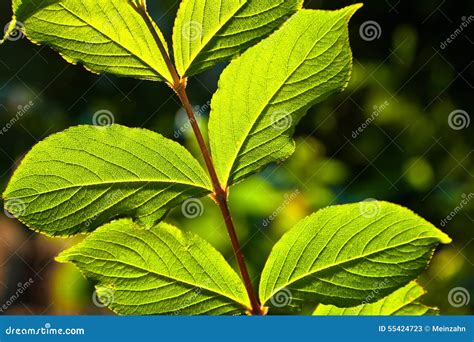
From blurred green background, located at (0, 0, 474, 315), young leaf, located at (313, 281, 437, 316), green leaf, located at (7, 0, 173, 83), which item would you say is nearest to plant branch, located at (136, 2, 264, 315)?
green leaf, located at (7, 0, 173, 83)

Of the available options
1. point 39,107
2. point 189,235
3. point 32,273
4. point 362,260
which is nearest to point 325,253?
point 362,260

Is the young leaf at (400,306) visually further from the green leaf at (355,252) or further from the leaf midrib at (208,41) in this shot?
the leaf midrib at (208,41)

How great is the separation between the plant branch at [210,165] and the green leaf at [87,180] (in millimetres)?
48

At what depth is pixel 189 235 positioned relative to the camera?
2.45ft

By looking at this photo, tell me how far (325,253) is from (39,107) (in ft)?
5.67

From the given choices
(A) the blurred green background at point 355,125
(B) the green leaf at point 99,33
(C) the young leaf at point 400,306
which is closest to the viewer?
(B) the green leaf at point 99,33

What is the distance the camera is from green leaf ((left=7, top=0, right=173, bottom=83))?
67 cm

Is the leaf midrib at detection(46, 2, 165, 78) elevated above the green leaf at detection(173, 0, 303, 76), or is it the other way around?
the green leaf at detection(173, 0, 303, 76)

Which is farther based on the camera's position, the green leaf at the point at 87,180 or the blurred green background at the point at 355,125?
the blurred green background at the point at 355,125

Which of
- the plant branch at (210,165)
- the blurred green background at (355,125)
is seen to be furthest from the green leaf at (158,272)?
the blurred green background at (355,125)

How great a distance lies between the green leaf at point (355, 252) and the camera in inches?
29.2

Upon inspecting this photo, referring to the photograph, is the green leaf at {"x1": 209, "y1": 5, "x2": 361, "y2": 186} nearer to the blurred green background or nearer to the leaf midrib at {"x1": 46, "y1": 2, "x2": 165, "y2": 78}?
the leaf midrib at {"x1": 46, "y1": 2, "x2": 165, "y2": 78}

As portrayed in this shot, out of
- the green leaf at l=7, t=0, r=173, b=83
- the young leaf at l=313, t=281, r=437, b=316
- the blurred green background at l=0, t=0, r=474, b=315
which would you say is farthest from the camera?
the blurred green background at l=0, t=0, r=474, b=315

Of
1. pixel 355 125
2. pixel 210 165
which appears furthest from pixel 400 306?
pixel 355 125
